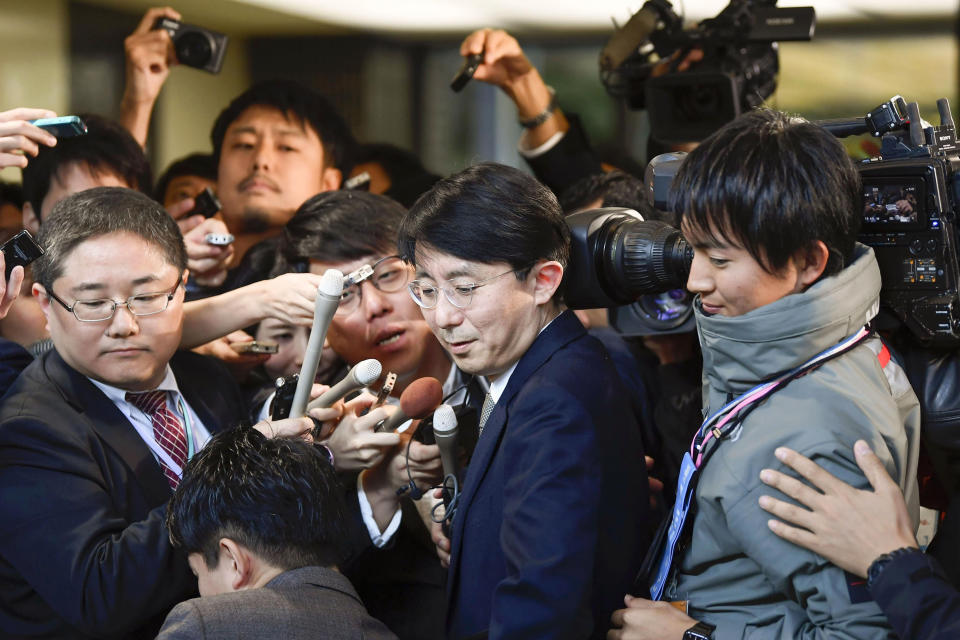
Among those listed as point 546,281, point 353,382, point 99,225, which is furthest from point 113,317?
point 546,281

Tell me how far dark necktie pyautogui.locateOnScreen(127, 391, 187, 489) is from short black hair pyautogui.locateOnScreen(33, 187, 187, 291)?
244 mm

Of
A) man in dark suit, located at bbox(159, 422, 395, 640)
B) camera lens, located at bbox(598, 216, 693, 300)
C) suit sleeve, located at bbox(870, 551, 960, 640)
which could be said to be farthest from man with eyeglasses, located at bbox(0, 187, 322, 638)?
suit sleeve, located at bbox(870, 551, 960, 640)

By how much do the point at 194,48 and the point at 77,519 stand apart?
167 centimetres

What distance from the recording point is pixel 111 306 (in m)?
1.95

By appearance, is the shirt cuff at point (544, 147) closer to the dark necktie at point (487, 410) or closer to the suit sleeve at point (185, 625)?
the dark necktie at point (487, 410)

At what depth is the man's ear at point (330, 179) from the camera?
3244mm

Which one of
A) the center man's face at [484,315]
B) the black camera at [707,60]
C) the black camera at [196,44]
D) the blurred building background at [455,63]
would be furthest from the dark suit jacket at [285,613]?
the blurred building background at [455,63]

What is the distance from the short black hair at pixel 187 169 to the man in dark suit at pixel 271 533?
1.90 metres

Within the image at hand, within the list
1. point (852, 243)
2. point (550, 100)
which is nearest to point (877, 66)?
point (550, 100)

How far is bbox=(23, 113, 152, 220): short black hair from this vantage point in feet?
8.74

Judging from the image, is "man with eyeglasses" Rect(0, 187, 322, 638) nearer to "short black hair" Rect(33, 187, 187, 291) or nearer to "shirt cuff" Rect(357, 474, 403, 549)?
"short black hair" Rect(33, 187, 187, 291)

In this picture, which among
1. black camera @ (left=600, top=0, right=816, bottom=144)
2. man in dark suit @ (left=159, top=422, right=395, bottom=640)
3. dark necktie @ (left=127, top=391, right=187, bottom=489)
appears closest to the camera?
man in dark suit @ (left=159, top=422, right=395, bottom=640)

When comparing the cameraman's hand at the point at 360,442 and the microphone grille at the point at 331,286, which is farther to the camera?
the cameraman's hand at the point at 360,442

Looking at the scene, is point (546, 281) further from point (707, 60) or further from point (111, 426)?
point (707, 60)
